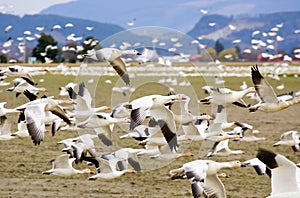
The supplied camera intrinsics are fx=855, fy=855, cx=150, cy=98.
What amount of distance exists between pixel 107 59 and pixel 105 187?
156cm

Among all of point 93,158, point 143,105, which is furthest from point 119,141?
point 143,105

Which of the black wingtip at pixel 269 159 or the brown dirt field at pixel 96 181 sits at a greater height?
the black wingtip at pixel 269 159

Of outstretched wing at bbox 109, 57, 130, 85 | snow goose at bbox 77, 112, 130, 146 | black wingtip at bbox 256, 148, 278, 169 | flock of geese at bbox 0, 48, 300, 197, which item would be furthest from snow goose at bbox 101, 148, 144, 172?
black wingtip at bbox 256, 148, 278, 169

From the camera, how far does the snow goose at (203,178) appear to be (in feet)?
23.7

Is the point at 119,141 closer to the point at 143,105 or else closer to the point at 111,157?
the point at 111,157

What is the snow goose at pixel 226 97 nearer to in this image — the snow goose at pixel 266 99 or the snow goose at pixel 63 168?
the snow goose at pixel 266 99

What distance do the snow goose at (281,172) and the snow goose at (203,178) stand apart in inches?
27.1

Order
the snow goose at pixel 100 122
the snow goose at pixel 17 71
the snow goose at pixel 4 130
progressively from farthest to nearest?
the snow goose at pixel 4 130, the snow goose at pixel 17 71, the snow goose at pixel 100 122

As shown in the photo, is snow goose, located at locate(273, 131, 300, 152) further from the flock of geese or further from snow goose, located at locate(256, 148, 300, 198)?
snow goose, located at locate(256, 148, 300, 198)

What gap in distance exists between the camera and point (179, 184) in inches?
415

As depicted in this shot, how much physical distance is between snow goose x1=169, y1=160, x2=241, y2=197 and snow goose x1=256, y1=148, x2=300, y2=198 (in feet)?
2.26

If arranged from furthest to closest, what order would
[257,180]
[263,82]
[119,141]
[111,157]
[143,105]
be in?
[119,141] → [257,180] → [111,157] → [263,82] → [143,105]

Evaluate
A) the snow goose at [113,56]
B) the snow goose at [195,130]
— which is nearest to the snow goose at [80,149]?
the snow goose at [113,56]

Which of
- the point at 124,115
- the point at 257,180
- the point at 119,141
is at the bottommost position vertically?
the point at 119,141
